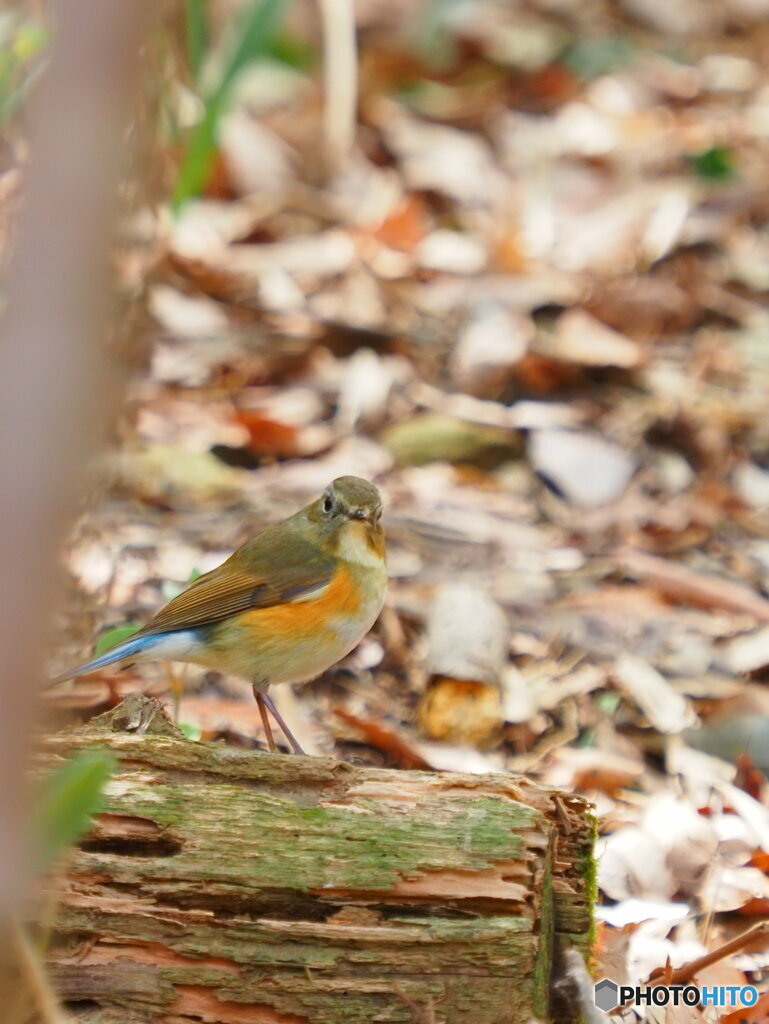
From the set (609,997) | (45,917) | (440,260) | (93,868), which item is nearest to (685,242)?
(440,260)

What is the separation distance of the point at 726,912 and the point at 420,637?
1759 millimetres

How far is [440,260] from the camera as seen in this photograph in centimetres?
826

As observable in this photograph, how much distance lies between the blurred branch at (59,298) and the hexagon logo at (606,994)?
Answer: 8.99 ft

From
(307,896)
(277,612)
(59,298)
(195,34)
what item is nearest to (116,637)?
(277,612)

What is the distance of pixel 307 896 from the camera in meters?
2.84

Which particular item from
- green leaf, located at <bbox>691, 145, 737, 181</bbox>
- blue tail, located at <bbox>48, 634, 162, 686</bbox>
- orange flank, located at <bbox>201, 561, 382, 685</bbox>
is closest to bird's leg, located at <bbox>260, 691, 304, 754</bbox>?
orange flank, located at <bbox>201, 561, 382, 685</bbox>

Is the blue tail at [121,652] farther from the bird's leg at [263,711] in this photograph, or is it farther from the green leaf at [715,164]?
the green leaf at [715,164]

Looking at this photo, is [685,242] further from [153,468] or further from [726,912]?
[726,912]

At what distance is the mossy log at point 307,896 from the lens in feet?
8.95

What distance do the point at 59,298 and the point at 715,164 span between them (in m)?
8.51

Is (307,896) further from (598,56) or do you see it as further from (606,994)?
(598,56)

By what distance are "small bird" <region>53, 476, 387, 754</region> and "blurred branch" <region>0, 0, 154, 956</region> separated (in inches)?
128

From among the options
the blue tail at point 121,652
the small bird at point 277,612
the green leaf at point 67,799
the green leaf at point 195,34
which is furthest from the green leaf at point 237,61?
the small bird at point 277,612
